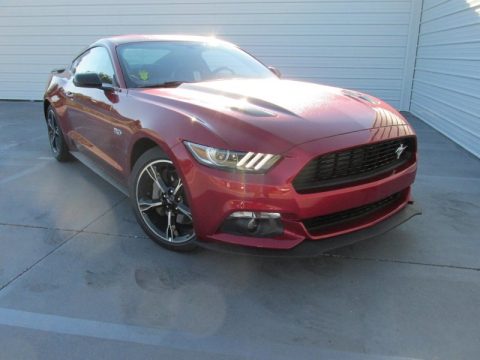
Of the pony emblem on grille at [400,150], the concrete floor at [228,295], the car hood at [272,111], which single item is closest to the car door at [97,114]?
the car hood at [272,111]

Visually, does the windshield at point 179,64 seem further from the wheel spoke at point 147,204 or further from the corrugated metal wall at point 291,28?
the corrugated metal wall at point 291,28

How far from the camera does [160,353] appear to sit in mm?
2131

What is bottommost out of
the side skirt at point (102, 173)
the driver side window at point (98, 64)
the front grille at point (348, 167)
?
the side skirt at point (102, 173)

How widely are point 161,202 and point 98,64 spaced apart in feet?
6.15

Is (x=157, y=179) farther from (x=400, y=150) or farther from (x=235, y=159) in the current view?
(x=400, y=150)

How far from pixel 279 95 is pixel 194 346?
1.83m

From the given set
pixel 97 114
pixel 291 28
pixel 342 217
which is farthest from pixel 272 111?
pixel 291 28

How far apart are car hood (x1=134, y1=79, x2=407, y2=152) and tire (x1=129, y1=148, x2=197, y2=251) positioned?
0.45 metres

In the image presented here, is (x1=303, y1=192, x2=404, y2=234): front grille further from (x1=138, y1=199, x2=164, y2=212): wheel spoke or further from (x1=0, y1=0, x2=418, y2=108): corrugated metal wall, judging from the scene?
(x1=0, y1=0, x2=418, y2=108): corrugated metal wall

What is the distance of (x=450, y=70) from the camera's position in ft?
21.9

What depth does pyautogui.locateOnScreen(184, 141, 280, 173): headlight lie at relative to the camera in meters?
2.39

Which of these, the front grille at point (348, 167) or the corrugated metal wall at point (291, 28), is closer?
the front grille at point (348, 167)

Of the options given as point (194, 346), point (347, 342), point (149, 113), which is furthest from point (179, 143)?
point (347, 342)

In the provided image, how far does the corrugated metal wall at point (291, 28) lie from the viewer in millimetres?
8633
